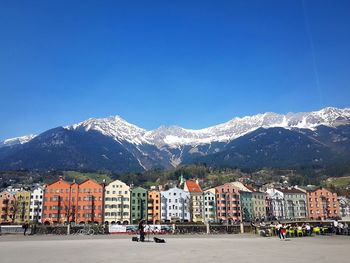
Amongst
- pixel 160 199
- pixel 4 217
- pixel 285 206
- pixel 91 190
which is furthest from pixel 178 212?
pixel 4 217

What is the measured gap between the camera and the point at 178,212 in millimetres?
148625

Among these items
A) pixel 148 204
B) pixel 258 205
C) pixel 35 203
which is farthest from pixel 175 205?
pixel 35 203

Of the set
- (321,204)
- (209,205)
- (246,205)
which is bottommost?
(321,204)

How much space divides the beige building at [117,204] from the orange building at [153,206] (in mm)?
9226

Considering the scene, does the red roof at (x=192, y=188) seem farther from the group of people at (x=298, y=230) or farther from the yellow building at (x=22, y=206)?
the group of people at (x=298, y=230)

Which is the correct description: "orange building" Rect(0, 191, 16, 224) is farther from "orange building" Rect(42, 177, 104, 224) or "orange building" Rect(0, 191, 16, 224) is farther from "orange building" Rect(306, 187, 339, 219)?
"orange building" Rect(306, 187, 339, 219)

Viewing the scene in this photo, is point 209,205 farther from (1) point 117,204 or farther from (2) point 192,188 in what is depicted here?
(1) point 117,204

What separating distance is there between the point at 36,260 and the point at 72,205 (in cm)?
11643

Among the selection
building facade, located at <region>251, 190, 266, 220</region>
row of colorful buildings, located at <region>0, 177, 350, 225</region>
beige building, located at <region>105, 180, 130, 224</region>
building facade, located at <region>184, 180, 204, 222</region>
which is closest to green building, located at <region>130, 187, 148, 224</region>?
row of colorful buildings, located at <region>0, 177, 350, 225</region>

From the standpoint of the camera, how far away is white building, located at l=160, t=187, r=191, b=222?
147350 millimetres

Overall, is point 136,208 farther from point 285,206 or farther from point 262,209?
point 285,206

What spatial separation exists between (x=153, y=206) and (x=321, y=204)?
255ft

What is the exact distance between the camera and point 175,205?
149125mm

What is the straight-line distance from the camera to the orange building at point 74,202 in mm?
133500
